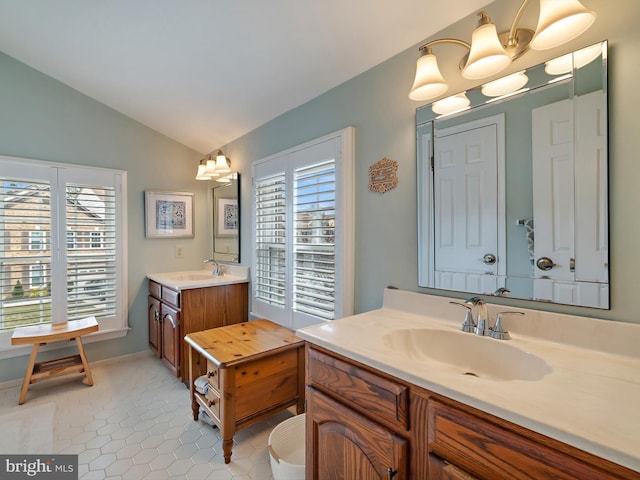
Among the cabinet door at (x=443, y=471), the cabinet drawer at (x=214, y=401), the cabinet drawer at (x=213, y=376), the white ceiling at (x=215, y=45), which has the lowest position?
the cabinet drawer at (x=214, y=401)

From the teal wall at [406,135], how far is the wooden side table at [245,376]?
578 millimetres

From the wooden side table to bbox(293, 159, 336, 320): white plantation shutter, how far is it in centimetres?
28

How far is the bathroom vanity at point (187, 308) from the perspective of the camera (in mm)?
2357

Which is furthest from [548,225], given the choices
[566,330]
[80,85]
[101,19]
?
[80,85]

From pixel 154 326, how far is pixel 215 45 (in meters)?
2.43

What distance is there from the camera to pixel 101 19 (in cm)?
174

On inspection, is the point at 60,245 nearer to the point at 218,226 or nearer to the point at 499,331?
the point at 218,226

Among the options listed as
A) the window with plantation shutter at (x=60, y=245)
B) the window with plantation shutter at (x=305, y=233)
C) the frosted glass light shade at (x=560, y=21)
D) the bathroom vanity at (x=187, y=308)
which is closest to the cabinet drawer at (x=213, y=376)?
the bathroom vanity at (x=187, y=308)

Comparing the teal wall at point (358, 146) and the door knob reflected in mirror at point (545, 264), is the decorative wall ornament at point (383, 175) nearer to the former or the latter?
the teal wall at point (358, 146)

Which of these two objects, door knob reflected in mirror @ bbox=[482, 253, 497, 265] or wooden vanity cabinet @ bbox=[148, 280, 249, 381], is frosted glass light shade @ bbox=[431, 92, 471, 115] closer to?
door knob reflected in mirror @ bbox=[482, 253, 497, 265]

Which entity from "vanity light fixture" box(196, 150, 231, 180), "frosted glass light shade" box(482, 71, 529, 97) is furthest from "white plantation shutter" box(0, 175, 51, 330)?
"frosted glass light shade" box(482, 71, 529, 97)

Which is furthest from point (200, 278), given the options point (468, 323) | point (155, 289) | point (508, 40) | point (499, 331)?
point (508, 40)

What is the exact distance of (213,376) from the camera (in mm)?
1734

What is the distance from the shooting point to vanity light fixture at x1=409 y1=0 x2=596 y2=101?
2.93ft
